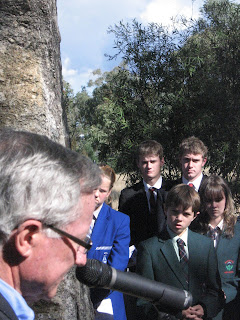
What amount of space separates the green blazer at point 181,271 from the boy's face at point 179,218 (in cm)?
9

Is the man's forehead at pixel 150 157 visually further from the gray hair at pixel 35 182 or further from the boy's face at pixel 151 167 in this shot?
the gray hair at pixel 35 182

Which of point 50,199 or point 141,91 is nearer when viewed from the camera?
point 50,199

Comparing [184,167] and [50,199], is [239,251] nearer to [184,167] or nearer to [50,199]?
[184,167]

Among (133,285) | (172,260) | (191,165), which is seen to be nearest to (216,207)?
(191,165)

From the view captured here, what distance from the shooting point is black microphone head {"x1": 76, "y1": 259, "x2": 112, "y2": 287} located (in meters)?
1.37

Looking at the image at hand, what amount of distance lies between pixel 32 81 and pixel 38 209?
3.55 ft

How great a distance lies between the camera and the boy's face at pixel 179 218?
122 inches

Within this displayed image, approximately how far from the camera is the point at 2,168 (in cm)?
109

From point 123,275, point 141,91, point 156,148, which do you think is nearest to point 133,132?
point 141,91

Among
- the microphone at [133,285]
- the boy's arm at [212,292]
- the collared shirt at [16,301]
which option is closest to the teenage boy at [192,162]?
the boy's arm at [212,292]

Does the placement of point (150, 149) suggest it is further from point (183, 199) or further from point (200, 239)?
point (200, 239)

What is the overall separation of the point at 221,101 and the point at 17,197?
5.78 m

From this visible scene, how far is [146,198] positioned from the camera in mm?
4129

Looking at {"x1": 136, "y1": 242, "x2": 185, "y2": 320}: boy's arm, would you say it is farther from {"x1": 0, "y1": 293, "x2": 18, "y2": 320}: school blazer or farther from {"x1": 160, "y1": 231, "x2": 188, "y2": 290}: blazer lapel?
{"x1": 0, "y1": 293, "x2": 18, "y2": 320}: school blazer
